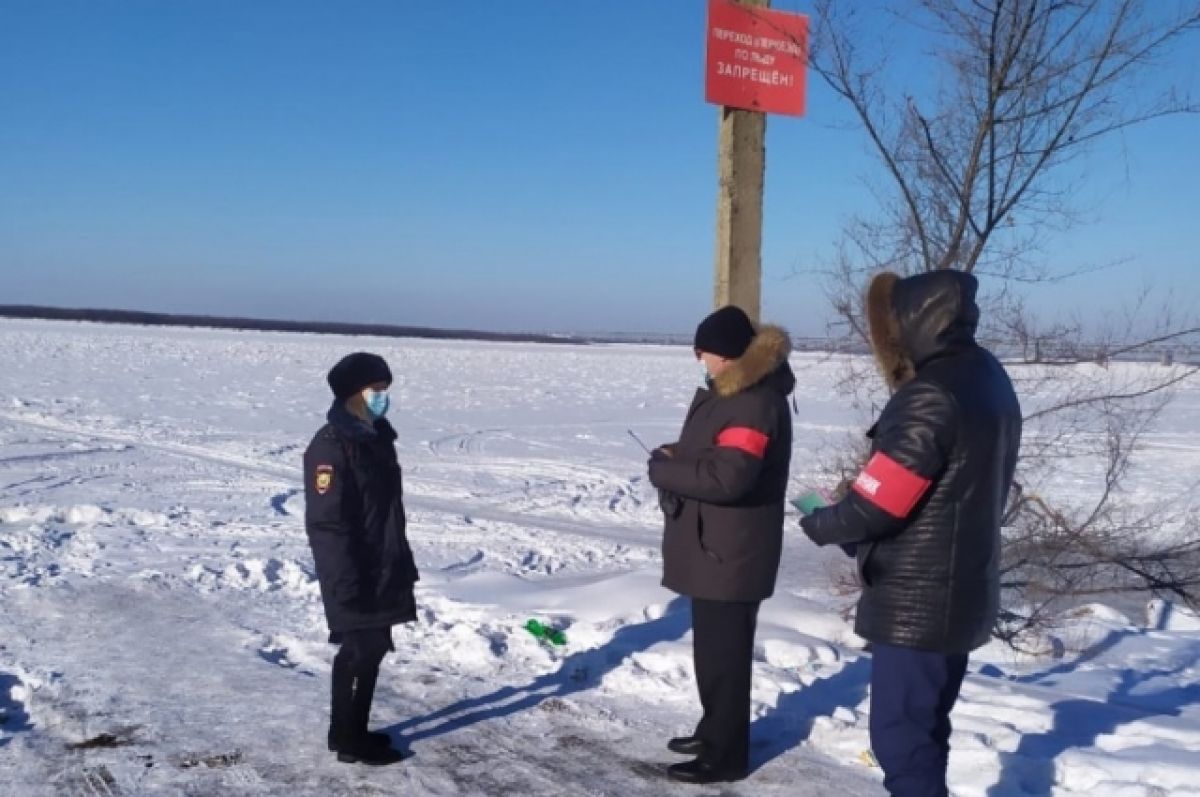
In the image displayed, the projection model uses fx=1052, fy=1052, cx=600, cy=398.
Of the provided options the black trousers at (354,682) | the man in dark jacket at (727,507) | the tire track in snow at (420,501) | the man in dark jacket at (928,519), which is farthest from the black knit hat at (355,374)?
the tire track in snow at (420,501)

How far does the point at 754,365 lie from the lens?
3.80 metres

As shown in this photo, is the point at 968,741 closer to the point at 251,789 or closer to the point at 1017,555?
the point at 1017,555

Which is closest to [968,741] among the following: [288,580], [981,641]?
[981,641]

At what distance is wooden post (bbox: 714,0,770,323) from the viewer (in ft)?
17.5

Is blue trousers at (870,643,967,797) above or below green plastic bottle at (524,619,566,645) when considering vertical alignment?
above

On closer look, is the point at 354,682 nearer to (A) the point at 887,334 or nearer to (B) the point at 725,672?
(B) the point at 725,672

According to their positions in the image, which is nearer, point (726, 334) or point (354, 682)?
point (726, 334)

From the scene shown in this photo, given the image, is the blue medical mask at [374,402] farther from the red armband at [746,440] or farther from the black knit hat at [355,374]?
the red armband at [746,440]

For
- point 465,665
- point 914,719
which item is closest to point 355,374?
point 465,665

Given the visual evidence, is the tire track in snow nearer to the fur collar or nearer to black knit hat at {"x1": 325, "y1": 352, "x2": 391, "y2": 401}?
black knit hat at {"x1": 325, "y1": 352, "x2": 391, "y2": 401}

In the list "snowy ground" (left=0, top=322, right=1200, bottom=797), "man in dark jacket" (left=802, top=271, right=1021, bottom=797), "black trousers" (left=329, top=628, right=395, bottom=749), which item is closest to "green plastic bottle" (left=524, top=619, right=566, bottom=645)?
"snowy ground" (left=0, top=322, right=1200, bottom=797)

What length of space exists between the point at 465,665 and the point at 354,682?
4.28 feet

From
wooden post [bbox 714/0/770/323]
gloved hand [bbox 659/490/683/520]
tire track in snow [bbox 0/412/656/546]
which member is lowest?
tire track in snow [bbox 0/412/656/546]

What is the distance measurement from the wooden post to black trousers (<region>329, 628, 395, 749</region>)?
8.03 feet
